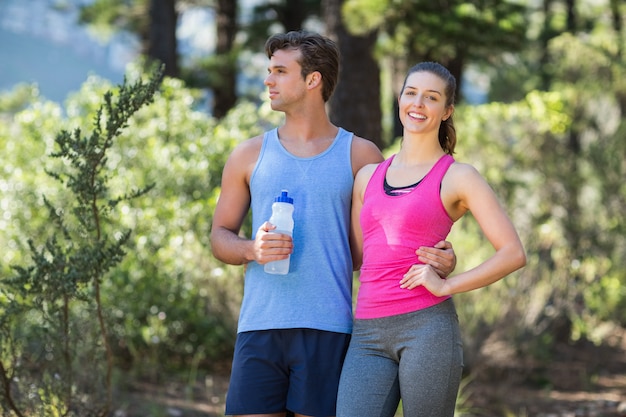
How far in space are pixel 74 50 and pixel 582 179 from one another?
98791 mm

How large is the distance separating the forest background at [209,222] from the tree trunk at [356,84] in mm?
15

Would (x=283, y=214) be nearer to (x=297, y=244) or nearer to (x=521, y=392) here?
(x=297, y=244)

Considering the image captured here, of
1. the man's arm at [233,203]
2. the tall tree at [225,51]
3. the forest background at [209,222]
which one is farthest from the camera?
the tall tree at [225,51]

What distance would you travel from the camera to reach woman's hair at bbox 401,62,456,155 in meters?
2.98

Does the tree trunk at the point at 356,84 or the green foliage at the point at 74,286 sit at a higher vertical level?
the tree trunk at the point at 356,84

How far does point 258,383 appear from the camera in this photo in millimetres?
2945

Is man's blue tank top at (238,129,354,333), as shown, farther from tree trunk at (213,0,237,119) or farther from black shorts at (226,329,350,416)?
tree trunk at (213,0,237,119)

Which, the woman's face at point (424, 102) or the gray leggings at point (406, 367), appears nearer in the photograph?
the gray leggings at point (406, 367)

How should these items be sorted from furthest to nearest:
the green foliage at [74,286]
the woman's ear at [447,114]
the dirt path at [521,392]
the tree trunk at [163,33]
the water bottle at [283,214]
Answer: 1. the tree trunk at [163,33]
2. the dirt path at [521,392]
3. the green foliage at [74,286]
4. the woman's ear at [447,114]
5. the water bottle at [283,214]

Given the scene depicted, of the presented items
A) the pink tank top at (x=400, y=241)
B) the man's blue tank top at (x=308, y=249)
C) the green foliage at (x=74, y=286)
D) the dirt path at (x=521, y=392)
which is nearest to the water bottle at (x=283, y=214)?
the man's blue tank top at (x=308, y=249)

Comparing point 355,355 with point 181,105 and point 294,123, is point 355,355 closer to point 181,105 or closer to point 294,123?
point 294,123

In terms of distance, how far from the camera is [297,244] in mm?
3061

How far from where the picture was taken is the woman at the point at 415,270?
2736mm

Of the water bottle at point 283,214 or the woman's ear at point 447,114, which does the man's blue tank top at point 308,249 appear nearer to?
the water bottle at point 283,214
